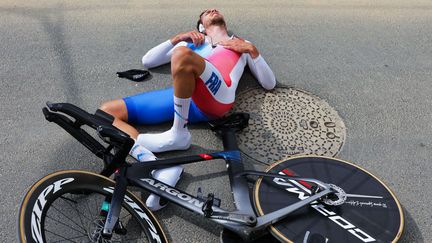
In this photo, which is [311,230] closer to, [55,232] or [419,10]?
[55,232]

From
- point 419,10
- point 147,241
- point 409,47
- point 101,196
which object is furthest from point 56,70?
→ point 419,10

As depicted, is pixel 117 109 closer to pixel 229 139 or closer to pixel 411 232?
pixel 229 139

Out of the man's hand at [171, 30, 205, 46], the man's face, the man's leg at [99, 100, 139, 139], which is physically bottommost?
the man's leg at [99, 100, 139, 139]

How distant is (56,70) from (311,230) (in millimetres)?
2523

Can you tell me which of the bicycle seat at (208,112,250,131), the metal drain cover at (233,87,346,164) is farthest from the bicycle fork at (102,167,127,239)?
the metal drain cover at (233,87,346,164)

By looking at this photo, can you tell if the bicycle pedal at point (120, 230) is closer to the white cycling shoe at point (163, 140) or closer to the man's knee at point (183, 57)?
the white cycling shoe at point (163, 140)

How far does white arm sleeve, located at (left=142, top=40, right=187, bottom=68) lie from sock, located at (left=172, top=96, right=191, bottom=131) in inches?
37.0

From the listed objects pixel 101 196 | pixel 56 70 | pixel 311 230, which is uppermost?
pixel 56 70

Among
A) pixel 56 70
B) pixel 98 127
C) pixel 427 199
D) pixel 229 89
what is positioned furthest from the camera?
pixel 56 70

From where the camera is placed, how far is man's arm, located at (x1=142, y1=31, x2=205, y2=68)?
351cm

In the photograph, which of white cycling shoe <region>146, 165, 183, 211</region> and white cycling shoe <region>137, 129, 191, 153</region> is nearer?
white cycling shoe <region>146, 165, 183, 211</region>

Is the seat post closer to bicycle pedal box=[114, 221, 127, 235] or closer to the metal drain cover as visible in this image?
the metal drain cover

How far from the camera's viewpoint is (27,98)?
3.34 meters

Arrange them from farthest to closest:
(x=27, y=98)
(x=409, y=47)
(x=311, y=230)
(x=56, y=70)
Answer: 1. (x=409, y=47)
2. (x=56, y=70)
3. (x=27, y=98)
4. (x=311, y=230)
